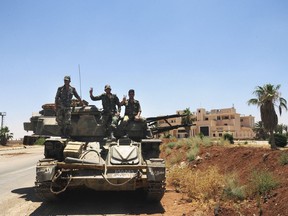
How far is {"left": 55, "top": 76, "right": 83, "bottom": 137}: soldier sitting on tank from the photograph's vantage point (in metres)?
10.8

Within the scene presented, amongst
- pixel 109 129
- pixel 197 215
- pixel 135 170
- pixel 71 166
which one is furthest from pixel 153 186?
pixel 109 129

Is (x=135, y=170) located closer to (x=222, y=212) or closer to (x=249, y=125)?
(x=222, y=212)

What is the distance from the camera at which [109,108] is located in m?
11.0

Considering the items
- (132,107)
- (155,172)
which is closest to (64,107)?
(132,107)

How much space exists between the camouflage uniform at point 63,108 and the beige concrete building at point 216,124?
257 feet

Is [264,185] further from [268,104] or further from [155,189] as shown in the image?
[268,104]

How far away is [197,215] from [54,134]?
5627 millimetres

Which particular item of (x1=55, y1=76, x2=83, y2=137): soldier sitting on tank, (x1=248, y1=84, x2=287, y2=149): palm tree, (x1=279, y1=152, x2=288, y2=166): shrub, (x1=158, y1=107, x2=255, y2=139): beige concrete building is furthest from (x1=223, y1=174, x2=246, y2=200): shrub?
(x1=158, y1=107, x2=255, y2=139): beige concrete building

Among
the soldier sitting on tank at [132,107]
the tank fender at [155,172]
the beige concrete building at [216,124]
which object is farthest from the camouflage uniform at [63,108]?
the beige concrete building at [216,124]

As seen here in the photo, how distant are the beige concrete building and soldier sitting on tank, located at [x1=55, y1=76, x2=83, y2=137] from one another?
3086 inches

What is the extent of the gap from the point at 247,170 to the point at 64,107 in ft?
20.3

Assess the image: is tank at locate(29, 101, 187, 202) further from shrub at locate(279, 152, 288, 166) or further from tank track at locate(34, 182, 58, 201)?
shrub at locate(279, 152, 288, 166)

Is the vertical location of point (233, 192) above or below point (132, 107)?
below

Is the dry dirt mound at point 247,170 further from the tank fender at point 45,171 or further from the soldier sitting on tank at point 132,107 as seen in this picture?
the tank fender at point 45,171
